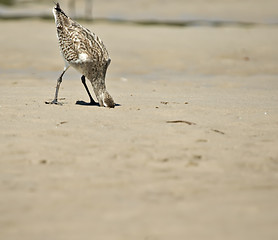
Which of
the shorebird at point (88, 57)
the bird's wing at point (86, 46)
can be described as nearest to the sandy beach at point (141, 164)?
the shorebird at point (88, 57)

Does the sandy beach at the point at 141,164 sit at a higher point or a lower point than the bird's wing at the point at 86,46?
lower

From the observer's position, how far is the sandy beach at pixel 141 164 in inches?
149

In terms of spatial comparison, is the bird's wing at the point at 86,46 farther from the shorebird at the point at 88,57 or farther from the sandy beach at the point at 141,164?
the sandy beach at the point at 141,164

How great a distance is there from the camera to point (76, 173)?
475cm

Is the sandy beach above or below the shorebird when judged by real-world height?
below

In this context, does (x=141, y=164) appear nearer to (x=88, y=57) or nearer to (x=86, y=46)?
(x=88, y=57)

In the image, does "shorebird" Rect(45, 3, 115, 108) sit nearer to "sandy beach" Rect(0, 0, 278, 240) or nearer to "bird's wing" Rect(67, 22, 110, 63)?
"bird's wing" Rect(67, 22, 110, 63)

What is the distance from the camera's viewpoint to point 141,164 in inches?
196

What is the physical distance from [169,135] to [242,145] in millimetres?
842

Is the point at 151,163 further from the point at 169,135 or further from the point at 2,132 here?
the point at 2,132

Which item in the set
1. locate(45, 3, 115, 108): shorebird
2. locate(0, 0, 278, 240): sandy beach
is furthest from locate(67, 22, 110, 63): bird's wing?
locate(0, 0, 278, 240): sandy beach

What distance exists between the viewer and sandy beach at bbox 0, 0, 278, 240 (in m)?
3.79

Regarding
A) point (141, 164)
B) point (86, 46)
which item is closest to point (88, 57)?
point (86, 46)

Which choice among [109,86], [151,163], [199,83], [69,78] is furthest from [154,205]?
[69,78]
